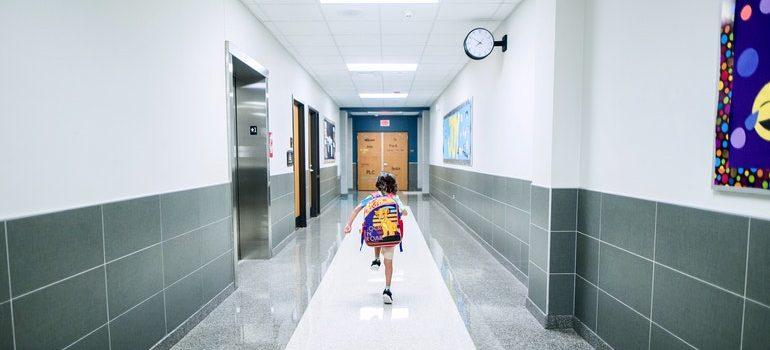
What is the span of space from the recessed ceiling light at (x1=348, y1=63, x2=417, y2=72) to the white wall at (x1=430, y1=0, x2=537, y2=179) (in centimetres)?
113

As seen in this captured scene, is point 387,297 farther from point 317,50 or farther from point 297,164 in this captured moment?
Result: point 297,164

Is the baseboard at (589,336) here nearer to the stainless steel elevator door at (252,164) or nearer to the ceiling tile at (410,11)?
the ceiling tile at (410,11)

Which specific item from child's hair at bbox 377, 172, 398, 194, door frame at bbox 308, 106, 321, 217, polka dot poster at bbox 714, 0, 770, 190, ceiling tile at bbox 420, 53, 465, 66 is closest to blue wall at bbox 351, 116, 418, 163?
door frame at bbox 308, 106, 321, 217

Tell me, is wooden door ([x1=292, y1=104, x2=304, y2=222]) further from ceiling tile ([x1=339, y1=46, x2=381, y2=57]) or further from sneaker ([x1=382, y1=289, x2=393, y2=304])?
sneaker ([x1=382, y1=289, x2=393, y2=304])

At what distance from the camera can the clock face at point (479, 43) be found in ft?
15.3

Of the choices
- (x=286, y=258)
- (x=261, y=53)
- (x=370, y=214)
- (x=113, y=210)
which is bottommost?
(x=286, y=258)

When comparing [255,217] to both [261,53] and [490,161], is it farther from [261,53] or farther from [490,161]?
[490,161]

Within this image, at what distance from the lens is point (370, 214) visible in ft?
11.5

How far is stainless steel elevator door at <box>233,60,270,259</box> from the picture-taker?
4.79m

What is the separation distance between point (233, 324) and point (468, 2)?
152 inches

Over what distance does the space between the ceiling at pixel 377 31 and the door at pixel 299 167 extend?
3.10 feet

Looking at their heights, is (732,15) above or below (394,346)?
above

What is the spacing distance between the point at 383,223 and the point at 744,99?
8.22 ft

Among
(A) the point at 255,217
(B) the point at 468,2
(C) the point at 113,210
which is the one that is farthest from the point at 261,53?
(C) the point at 113,210
